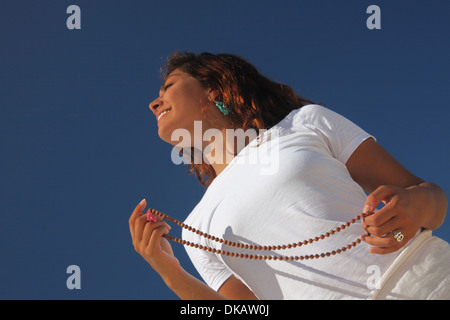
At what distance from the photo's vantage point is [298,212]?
1.08 meters

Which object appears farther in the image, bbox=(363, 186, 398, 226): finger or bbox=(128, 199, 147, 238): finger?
bbox=(128, 199, 147, 238): finger

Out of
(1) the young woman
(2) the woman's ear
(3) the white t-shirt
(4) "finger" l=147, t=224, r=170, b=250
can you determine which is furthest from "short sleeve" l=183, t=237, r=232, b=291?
(2) the woman's ear

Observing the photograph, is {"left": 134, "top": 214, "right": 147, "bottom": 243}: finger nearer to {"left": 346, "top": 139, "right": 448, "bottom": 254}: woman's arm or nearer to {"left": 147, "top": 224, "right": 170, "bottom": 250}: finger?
{"left": 147, "top": 224, "right": 170, "bottom": 250}: finger

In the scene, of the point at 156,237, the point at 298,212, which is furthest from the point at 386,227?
the point at 156,237

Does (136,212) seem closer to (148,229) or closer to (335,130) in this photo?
(148,229)

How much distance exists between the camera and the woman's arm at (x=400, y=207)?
37.4 inches

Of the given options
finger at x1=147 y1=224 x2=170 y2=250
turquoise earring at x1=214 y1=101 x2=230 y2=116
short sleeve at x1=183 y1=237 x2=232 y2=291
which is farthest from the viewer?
turquoise earring at x1=214 y1=101 x2=230 y2=116

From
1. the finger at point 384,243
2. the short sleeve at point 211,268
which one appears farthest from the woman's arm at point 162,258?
the finger at point 384,243

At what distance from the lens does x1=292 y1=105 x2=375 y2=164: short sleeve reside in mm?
1200

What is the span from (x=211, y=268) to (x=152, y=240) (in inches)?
11.1

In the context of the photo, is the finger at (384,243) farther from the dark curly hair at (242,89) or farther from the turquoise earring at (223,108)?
the turquoise earring at (223,108)
